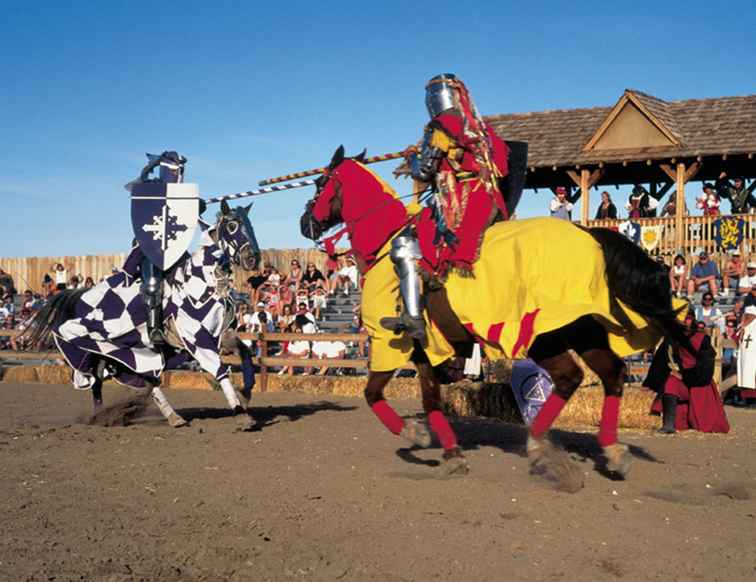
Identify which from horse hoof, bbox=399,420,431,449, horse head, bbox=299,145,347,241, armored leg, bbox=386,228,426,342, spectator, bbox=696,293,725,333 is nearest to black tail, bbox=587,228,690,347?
armored leg, bbox=386,228,426,342

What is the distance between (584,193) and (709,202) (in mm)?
3181

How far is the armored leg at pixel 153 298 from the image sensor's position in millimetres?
9781

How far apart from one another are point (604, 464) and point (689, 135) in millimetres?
16731

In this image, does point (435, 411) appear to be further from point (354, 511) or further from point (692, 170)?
point (692, 170)

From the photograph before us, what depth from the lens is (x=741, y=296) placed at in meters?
15.1

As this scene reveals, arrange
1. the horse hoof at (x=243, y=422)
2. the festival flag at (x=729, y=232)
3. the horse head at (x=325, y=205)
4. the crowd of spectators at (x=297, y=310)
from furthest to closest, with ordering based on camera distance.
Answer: the festival flag at (x=729, y=232)
the crowd of spectators at (x=297, y=310)
the horse hoof at (x=243, y=422)
the horse head at (x=325, y=205)

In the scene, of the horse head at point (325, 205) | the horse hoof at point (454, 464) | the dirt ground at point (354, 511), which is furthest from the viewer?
the horse head at point (325, 205)

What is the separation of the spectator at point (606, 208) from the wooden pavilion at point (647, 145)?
0.78m

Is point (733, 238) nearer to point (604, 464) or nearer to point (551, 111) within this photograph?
point (551, 111)

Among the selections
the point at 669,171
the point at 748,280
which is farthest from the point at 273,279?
the point at 669,171

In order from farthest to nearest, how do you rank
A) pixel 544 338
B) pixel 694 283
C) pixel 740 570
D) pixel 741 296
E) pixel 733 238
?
pixel 733 238
pixel 694 283
pixel 741 296
pixel 544 338
pixel 740 570

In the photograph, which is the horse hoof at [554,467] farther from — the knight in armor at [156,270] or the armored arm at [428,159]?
the knight in armor at [156,270]

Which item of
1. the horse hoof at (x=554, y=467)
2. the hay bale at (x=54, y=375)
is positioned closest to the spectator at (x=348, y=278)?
the hay bale at (x=54, y=375)

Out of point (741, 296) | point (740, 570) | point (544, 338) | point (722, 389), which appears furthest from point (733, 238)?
point (740, 570)
